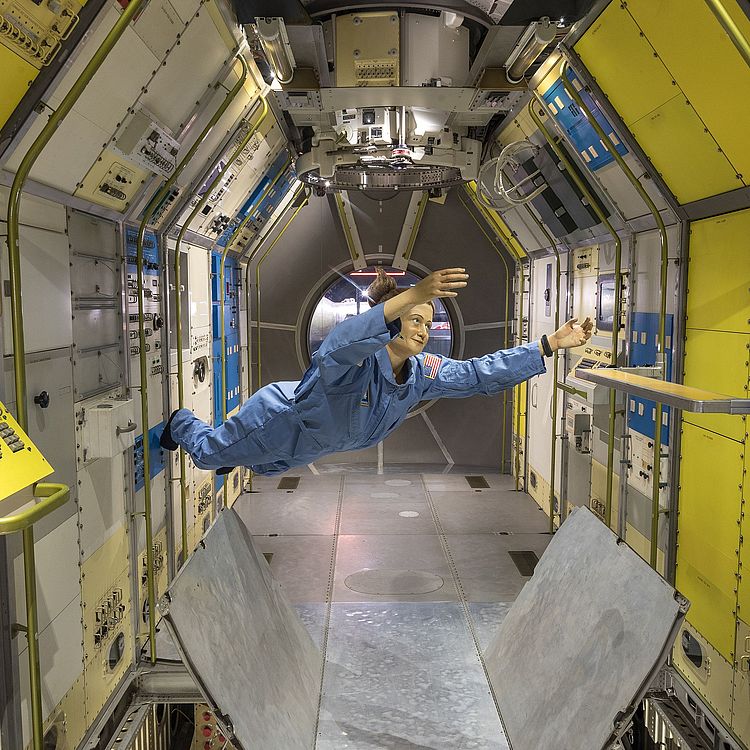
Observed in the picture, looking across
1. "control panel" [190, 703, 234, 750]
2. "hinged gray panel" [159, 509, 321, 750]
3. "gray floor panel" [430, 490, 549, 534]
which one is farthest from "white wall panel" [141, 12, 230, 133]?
"gray floor panel" [430, 490, 549, 534]

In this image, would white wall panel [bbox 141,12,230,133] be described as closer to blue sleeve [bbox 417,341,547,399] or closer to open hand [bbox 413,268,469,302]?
open hand [bbox 413,268,469,302]

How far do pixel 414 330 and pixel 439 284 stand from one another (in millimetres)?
1055

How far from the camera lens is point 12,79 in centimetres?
254

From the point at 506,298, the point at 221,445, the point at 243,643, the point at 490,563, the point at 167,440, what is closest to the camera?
the point at 243,643

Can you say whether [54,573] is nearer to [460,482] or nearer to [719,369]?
[719,369]

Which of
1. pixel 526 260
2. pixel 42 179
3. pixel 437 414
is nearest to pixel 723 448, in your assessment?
pixel 42 179

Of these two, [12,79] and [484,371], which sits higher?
[12,79]

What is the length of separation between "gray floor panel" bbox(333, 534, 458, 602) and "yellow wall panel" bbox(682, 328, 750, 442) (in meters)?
2.55

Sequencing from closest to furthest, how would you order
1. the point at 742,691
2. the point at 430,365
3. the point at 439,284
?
the point at 439,284 < the point at 742,691 < the point at 430,365

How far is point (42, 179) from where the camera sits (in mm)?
3121

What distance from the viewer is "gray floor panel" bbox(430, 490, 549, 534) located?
7.12m

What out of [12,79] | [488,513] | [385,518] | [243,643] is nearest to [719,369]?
[243,643]

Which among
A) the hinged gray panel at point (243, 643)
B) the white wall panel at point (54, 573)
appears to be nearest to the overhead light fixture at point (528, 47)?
the hinged gray panel at point (243, 643)

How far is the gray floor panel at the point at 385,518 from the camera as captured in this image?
23.2ft
